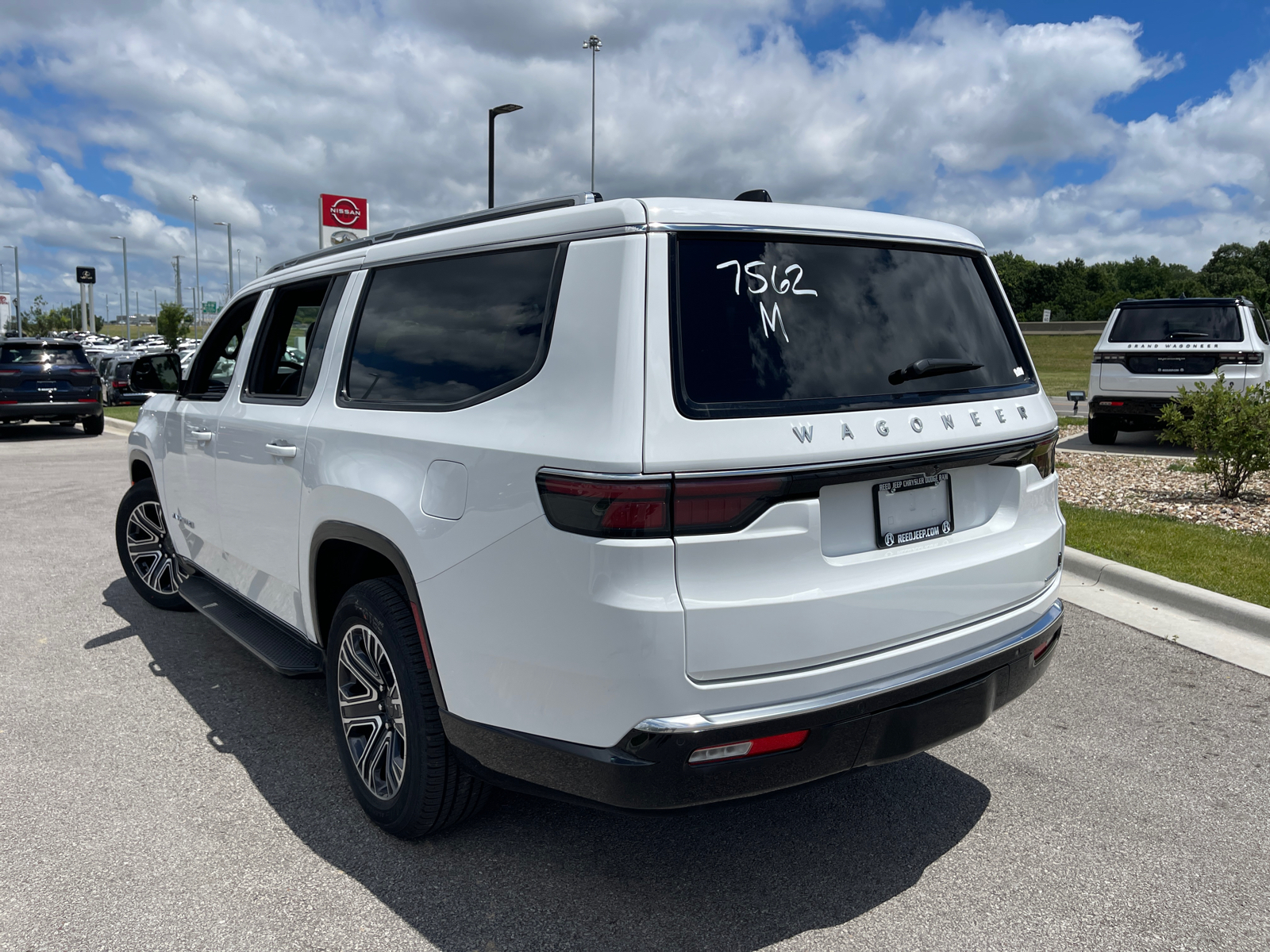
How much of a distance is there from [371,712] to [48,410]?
17.0 m

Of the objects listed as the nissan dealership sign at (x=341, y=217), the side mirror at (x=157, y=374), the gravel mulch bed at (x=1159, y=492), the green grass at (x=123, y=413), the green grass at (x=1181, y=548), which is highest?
the nissan dealership sign at (x=341, y=217)

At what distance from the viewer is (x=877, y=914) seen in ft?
8.91

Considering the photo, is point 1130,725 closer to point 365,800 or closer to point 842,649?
point 842,649

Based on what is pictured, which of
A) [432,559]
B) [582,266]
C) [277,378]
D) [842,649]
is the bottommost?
[842,649]

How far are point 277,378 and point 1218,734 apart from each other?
13.7 ft

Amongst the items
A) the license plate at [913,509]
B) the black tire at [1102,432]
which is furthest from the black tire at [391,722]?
the black tire at [1102,432]

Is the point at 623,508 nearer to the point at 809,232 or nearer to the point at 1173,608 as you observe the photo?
the point at 809,232

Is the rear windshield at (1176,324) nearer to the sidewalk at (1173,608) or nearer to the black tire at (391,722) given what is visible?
the sidewalk at (1173,608)

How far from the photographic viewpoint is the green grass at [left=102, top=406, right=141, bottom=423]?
70.0ft

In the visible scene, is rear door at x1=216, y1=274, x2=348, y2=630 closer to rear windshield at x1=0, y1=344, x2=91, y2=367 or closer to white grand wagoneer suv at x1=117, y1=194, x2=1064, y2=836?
white grand wagoneer suv at x1=117, y1=194, x2=1064, y2=836

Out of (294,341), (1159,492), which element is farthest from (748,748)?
(1159,492)

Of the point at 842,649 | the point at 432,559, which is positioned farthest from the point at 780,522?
the point at 432,559

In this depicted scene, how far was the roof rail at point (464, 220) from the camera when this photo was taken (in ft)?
8.81

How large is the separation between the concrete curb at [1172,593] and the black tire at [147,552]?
511 cm
